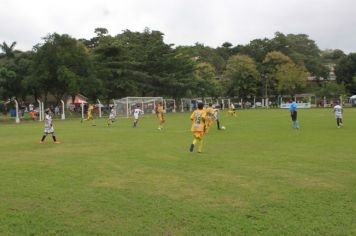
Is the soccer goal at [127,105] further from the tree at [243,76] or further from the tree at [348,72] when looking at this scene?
the tree at [348,72]

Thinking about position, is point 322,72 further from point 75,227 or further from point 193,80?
point 75,227

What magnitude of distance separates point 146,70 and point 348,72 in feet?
136

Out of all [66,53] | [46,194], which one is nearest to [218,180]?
[46,194]

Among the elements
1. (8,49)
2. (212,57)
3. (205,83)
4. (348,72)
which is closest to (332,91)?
(348,72)

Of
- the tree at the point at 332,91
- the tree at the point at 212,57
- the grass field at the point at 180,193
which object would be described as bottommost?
the grass field at the point at 180,193

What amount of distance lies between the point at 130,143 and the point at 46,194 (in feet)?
31.0

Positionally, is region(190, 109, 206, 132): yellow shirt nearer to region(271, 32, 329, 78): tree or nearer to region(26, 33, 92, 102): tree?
region(26, 33, 92, 102): tree

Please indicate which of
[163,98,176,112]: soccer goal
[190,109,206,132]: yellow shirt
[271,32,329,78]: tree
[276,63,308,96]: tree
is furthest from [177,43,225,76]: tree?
[190,109,206,132]: yellow shirt

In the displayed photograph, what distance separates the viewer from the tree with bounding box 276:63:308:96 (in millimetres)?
77062

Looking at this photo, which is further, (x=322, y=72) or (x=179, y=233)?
(x=322, y=72)

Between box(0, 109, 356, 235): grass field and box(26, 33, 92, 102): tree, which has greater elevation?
box(26, 33, 92, 102): tree

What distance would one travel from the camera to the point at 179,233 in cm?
579

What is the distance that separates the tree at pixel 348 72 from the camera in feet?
264

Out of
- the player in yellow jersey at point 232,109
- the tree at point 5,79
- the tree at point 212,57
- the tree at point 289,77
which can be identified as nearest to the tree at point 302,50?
the tree at point 289,77
